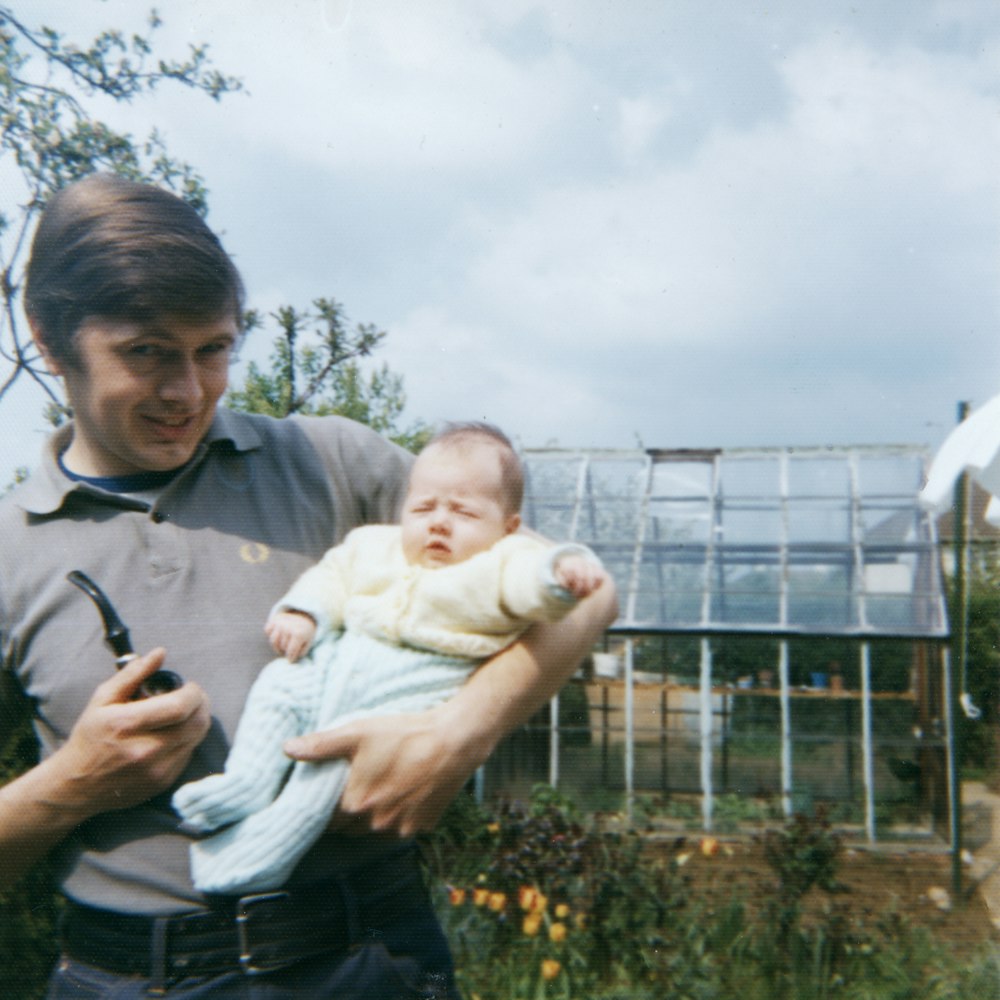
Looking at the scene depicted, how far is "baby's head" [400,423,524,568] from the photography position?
1.75 meters

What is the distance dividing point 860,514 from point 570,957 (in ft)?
23.1

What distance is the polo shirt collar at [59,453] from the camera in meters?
1.58

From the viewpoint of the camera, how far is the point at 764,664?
10.2 metres

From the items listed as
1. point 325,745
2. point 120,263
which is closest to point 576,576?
point 325,745

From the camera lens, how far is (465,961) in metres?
4.62

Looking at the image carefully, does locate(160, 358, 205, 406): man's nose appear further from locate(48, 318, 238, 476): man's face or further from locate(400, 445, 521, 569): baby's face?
locate(400, 445, 521, 569): baby's face

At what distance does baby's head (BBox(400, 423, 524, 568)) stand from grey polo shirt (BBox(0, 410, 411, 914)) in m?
0.17

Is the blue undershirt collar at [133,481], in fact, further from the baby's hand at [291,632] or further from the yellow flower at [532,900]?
the yellow flower at [532,900]

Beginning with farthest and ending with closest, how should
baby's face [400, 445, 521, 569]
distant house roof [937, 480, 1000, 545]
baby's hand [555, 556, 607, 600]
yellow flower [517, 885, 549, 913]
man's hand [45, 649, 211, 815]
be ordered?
1. distant house roof [937, 480, 1000, 545]
2. yellow flower [517, 885, 549, 913]
3. baby's face [400, 445, 521, 569]
4. baby's hand [555, 556, 607, 600]
5. man's hand [45, 649, 211, 815]

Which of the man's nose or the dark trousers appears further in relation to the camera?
the man's nose

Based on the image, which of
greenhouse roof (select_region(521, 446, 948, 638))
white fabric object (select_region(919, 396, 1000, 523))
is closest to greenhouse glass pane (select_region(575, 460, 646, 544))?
greenhouse roof (select_region(521, 446, 948, 638))

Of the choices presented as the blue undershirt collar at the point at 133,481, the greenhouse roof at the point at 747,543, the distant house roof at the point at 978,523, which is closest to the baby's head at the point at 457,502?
the blue undershirt collar at the point at 133,481

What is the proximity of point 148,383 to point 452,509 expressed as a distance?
1.68 ft

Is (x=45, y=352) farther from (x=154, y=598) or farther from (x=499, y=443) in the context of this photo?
(x=499, y=443)
